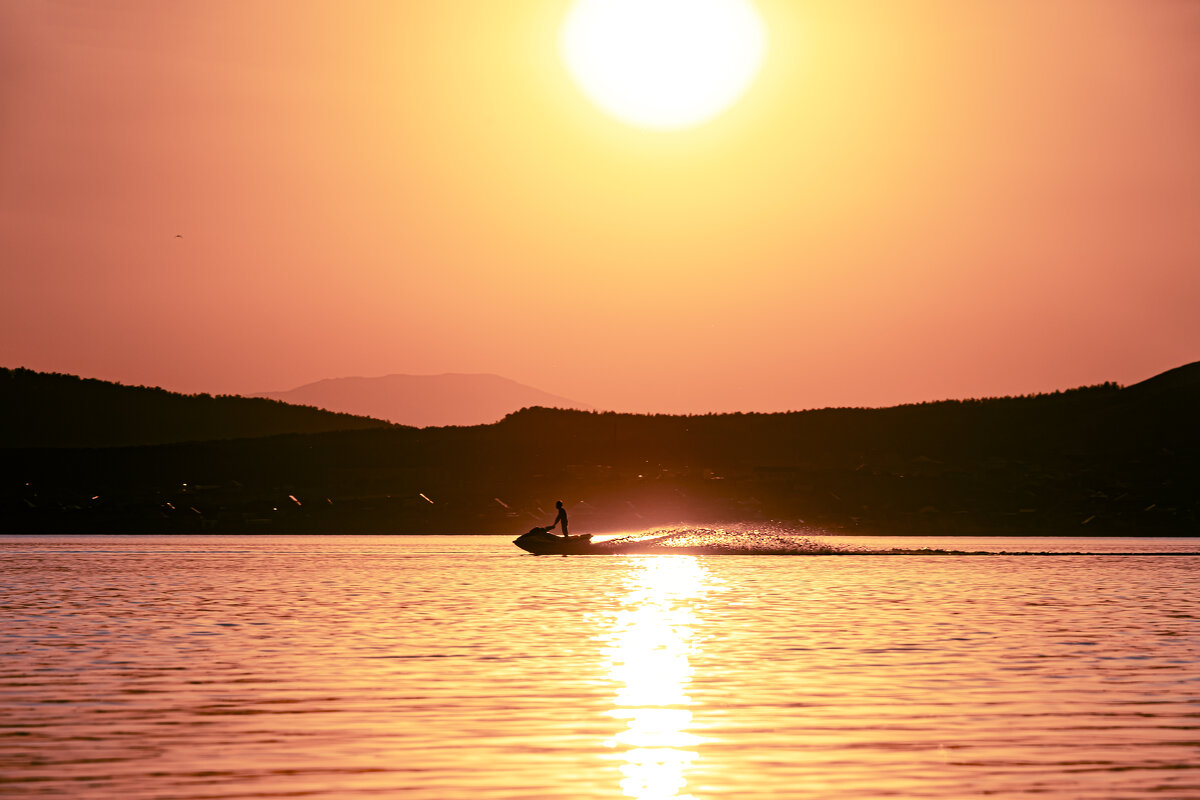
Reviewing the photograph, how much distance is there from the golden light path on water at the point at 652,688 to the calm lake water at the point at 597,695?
0.09 meters

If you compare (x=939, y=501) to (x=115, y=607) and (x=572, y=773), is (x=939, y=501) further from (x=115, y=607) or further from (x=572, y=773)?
(x=572, y=773)

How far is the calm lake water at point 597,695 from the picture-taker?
18.5 m

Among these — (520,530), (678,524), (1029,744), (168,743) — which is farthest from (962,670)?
(520,530)

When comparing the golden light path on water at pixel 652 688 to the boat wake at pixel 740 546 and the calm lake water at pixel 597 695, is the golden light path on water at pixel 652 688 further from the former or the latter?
the boat wake at pixel 740 546

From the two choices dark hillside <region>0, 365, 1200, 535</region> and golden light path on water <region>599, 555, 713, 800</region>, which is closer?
golden light path on water <region>599, 555, 713, 800</region>

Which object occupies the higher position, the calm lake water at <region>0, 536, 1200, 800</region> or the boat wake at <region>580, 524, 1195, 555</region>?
the boat wake at <region>580, 524, 1195, 555</region>

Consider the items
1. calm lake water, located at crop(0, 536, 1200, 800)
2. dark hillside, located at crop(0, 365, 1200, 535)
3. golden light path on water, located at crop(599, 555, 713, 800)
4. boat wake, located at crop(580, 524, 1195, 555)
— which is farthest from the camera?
dark hillside, located at crop(0, 365, 1200, 535)

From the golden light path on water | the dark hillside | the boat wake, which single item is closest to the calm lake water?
the golden light path on water

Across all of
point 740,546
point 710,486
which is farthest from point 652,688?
point 710,486

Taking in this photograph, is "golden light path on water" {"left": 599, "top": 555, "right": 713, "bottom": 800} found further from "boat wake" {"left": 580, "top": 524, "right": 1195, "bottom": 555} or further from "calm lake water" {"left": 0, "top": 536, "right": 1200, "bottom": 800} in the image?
"boat wake" {"left": 580, "top": 524, "right": 1195, "bottom": 555}

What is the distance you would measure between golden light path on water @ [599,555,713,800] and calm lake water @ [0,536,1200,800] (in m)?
0.09

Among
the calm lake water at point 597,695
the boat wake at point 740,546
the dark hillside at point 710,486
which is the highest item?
the dark hillside at point 710,486

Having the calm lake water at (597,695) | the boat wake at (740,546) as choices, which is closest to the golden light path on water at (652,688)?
the calm lake water at (597,695)

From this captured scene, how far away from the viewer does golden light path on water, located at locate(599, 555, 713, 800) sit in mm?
18703
